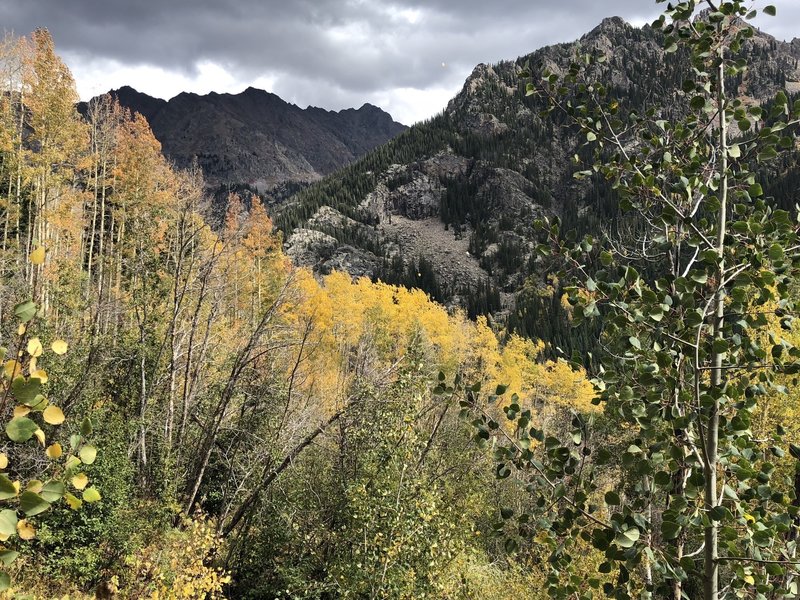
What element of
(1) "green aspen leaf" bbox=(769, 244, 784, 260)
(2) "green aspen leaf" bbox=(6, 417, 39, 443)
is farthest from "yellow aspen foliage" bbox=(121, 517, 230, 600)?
(1) "green aspen leaf" bbox=(769, 244, 784, 260)

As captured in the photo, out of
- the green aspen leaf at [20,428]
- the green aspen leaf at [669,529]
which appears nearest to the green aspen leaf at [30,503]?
the green aspen leaf at [20,428]

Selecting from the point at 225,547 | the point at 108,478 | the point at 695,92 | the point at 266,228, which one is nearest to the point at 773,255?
the point at 695,92

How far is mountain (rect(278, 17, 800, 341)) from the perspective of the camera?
406ft

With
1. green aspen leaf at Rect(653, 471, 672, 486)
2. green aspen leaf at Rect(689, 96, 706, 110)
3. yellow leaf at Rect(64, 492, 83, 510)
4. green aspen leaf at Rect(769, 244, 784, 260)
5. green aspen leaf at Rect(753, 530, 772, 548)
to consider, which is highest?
green aspen leaf at Rect(689, 96, 706, 110)

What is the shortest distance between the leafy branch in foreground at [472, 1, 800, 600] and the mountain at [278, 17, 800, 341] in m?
96.3

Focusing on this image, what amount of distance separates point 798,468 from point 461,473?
12091 millimetres

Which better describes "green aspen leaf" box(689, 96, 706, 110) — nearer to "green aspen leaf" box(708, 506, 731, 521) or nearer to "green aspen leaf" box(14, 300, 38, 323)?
"green aspen leaf" box(708, 506, 731, 521)

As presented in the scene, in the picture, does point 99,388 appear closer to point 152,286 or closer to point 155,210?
point 152,286

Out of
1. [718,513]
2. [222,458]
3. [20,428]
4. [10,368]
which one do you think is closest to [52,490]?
[20,428]

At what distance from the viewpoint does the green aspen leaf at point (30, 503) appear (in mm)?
1177

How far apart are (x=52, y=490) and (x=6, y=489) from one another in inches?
4.8

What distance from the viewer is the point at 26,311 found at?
1.28 meters

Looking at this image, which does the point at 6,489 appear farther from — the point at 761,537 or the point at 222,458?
the point at 222,458

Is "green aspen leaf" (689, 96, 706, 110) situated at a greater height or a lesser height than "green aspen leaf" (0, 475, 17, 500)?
greater
